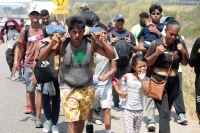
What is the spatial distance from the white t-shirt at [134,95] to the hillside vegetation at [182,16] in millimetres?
2851

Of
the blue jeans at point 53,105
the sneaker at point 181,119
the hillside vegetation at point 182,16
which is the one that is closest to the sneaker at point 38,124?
→ the blue jeans at point 53,105

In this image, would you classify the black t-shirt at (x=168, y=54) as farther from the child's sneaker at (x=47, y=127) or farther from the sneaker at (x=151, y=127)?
the child's sneaker at (x=47, y=127)

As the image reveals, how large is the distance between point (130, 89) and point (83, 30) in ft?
3.96

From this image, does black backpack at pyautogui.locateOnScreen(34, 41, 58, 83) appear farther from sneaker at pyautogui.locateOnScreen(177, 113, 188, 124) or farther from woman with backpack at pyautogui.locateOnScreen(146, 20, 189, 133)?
sneaker at pyautogui.locateOnScreen(177, 113, 188, 124)

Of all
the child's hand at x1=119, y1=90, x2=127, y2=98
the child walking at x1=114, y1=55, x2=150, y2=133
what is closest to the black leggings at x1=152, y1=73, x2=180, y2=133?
the child walking at x1=114, y1=55, x2=150, y2=133

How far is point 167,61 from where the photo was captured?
636 cm

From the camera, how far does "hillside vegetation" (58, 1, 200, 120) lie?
11.9 meters

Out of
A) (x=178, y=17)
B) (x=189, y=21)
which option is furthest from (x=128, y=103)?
(x=178, y=17)

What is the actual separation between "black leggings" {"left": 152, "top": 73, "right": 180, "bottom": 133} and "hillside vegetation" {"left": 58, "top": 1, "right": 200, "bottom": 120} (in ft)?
7.54

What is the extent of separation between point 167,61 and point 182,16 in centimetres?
3844

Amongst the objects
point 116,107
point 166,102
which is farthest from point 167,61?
point 116,107

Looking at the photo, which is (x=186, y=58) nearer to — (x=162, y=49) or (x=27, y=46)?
(x=162, y=49)

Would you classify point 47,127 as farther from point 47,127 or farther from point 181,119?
point 181,119

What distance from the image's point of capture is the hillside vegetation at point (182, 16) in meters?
11.9
